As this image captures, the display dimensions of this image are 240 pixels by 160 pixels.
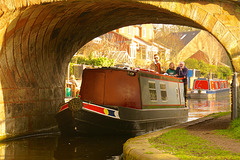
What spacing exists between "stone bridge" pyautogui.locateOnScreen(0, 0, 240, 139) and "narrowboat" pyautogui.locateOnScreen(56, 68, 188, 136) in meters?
1.30

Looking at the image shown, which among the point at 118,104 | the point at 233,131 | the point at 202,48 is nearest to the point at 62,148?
the point at 118,104

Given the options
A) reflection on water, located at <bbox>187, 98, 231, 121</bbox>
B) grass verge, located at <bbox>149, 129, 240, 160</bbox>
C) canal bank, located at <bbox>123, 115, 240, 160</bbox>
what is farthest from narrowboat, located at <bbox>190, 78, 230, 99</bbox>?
grass verge, located at <bbox>149, 129, 240, 160</bbox>

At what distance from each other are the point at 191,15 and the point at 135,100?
11.6 feet

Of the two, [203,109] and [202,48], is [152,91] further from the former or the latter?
[202,48]

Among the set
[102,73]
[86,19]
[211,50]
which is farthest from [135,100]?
[211,50]

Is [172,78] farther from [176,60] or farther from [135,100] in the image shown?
[176,60]

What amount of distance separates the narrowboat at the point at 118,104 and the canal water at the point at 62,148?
1.20ft

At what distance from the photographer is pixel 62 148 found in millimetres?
8938

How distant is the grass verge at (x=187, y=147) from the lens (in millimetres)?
5203

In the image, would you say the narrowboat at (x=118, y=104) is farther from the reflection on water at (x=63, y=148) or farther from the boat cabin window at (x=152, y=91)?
the reflection on water at (x=63, y=148)

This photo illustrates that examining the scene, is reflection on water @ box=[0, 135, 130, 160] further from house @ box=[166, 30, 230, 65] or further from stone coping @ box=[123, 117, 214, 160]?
house @ box=[166, 30, 230, 65]

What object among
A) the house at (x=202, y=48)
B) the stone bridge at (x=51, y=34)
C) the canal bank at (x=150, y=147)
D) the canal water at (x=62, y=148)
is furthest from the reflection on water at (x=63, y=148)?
the house at (x=202, y=48)

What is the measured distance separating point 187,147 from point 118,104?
196 inches

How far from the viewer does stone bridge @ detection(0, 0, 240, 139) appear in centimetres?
830
